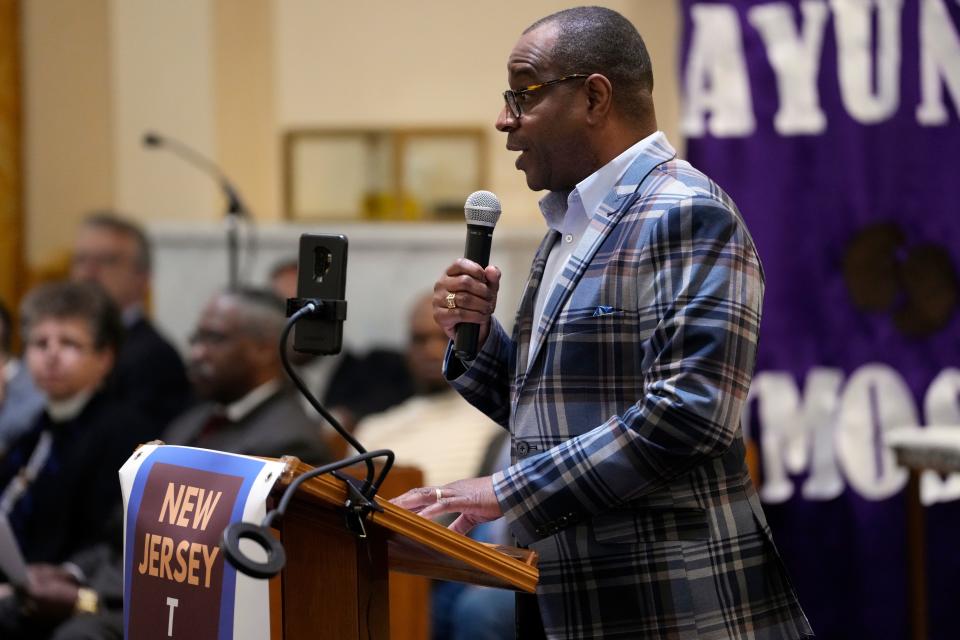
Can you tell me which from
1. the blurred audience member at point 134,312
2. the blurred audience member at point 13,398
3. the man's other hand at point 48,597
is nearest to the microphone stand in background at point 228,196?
the blurred audience member at point 134,312

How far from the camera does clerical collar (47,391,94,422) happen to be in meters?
4.18

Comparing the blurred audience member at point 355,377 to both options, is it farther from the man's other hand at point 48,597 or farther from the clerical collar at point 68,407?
the man's other hand at point 48,597

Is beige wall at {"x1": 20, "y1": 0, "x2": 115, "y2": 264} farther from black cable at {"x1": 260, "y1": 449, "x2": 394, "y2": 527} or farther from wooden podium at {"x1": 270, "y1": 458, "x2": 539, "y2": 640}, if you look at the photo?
black cable at {"x1": 260, "y1": 449, "x2": 394, "y2": 527}

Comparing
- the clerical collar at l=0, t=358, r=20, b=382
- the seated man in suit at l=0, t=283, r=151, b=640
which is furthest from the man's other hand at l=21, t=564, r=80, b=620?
the clerical collar at l=0, t=358, r=20, b=382

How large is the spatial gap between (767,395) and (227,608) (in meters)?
2.80

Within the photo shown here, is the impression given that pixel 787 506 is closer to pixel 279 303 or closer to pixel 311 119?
pixel 279 303

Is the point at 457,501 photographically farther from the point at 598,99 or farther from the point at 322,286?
the point at 598,99

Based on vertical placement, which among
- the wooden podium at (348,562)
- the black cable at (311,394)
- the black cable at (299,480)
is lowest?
the wooden podium at (348,562)

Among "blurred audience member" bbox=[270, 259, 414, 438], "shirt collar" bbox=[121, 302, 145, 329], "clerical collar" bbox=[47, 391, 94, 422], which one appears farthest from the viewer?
"blurred audience member" bbox=[270, 259, 414, 438]

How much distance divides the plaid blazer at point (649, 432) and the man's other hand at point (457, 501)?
0.02 m

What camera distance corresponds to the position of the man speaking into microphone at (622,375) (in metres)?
1.81

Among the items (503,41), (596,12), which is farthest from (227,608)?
(503,41)

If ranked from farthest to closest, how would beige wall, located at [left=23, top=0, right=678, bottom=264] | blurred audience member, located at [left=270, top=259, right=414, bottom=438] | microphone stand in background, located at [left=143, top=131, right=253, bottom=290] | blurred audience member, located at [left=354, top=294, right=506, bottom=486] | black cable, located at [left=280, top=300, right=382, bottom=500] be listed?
beige wall, located at [left=23, top=0, right=678, bottom=264]
microphone stand in background, located at [left=143, top=131, right=253, bottom=290]
blurred audience member, located at [left=270, top=259, right=414, bottom=438]
blurred audience member, located at [left=354, top=294, right=506, bottom=486]
black cable, located at [left=280, top=300, right=382, bottom=500]

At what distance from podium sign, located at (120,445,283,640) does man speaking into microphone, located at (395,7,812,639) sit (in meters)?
0.25
